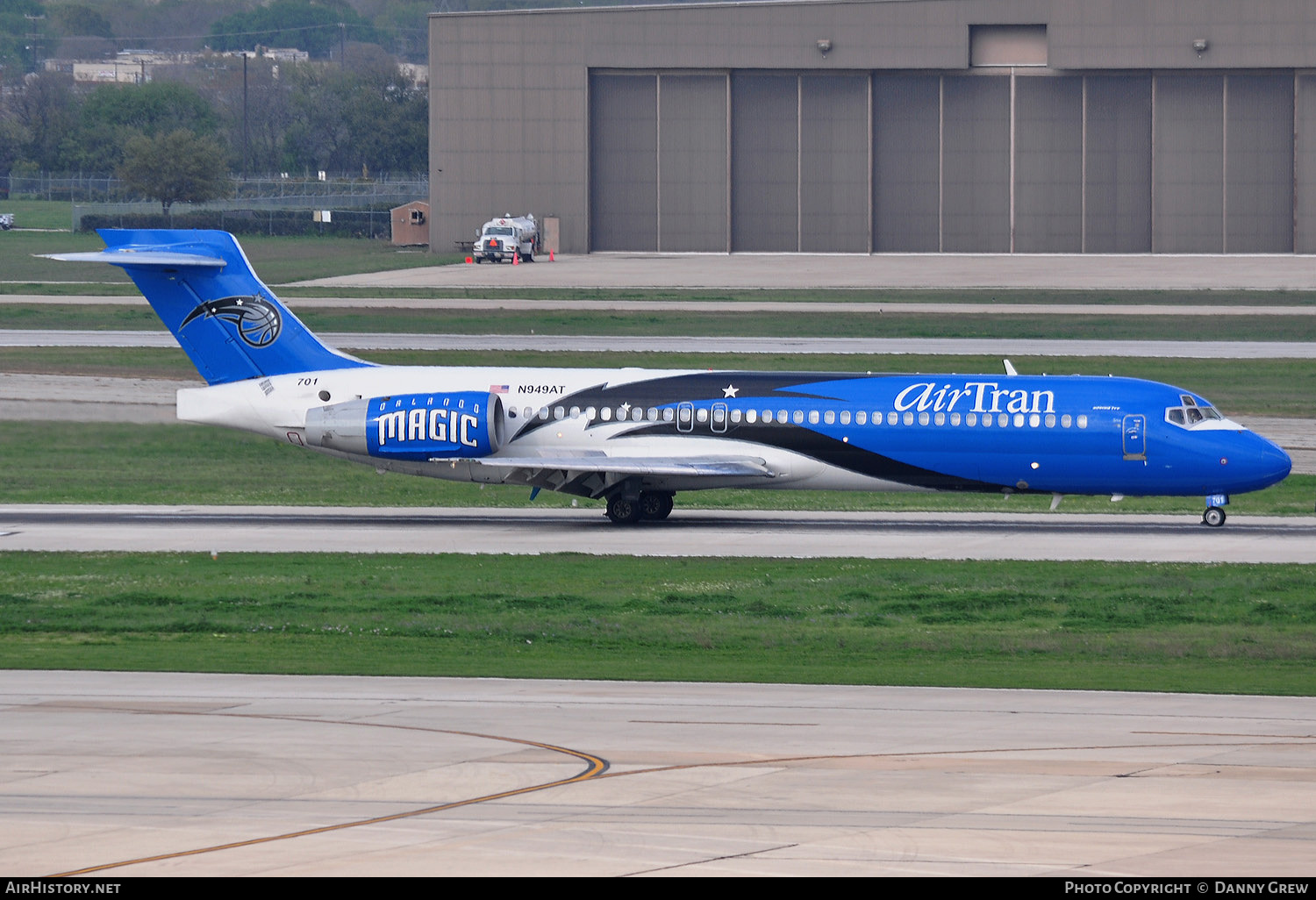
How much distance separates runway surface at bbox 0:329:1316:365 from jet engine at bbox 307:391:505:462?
1103 inches

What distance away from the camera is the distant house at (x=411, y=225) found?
12794cm

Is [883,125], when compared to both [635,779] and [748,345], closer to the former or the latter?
[748,345]

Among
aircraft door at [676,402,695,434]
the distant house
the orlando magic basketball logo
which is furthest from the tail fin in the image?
the distant house

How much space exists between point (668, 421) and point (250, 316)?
33.3 ft

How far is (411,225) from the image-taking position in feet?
421

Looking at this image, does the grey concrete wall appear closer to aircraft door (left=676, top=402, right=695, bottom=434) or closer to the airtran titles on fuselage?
the airtran titles on fuselage

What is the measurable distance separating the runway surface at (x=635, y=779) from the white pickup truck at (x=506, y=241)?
83147 millimetres

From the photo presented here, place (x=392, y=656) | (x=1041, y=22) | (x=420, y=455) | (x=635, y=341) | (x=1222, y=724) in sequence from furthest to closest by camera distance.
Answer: (x=1041, y=22) < (x=635, y=341) < (x=420, y=455) < (x=392, y=656) < (x=1222, y=724)

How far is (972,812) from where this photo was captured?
53.6ft

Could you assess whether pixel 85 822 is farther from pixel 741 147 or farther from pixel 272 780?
pixel 741 147

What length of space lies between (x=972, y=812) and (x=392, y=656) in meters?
11.8

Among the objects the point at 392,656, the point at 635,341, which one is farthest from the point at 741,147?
the point at 392,656

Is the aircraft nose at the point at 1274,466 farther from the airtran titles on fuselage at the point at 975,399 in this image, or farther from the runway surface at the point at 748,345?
the runway surface at the point at 748,345

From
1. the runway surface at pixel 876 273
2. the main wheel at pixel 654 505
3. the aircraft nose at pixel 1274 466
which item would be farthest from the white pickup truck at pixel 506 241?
the aircraft nose at pixel 1274 466
